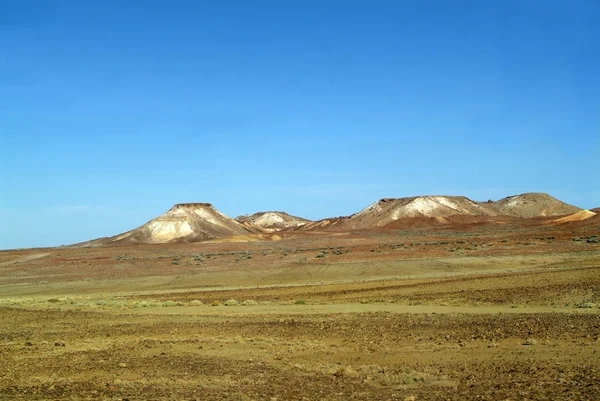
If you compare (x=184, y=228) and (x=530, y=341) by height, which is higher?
(x=184, y=228)

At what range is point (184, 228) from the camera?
138 metres

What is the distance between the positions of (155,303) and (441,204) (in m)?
136

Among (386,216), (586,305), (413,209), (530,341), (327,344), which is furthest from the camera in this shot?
(413,209)

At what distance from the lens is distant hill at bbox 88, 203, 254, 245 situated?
442ft

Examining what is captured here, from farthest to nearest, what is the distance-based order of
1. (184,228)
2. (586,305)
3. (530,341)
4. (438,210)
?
(438,210) → (184,228) → (586,305) → (530,341)

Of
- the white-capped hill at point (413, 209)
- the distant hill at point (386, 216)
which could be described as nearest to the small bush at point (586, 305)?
the distant hill at point (386, 216)

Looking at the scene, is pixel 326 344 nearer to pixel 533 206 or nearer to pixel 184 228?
pixel 184 228

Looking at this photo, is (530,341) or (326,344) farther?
(326,344)

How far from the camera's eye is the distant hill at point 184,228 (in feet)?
442

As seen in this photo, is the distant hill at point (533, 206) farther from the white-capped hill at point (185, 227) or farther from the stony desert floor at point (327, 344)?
the stony desert floor at point (327, 344)

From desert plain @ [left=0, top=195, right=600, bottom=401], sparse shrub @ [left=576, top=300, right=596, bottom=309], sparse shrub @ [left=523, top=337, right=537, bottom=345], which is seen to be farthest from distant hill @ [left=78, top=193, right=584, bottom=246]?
sparse shrub @ [left=523, top=337, right=537, bottom=345]

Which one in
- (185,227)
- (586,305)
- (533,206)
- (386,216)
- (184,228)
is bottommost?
(586,305)

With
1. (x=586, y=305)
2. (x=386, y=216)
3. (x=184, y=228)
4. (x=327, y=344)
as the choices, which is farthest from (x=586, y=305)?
(x=386, y=216)

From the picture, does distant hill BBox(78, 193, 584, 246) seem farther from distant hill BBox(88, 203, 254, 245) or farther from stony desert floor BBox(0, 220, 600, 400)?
stony desert floor BBox(0, 220, 600, 400)
